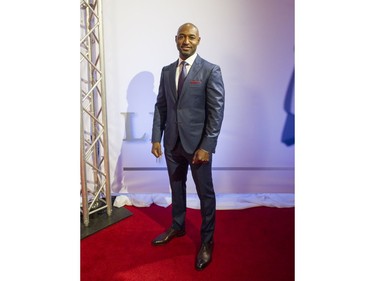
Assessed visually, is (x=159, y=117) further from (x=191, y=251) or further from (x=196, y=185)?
(x=191, y=251)

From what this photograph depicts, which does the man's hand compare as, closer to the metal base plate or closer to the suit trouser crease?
the suit trouser crease

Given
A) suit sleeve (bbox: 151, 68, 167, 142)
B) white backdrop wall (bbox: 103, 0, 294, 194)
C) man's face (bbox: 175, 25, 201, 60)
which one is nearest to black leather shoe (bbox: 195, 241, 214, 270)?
suit sleeve (bbox: 151, 68, 167, 142)

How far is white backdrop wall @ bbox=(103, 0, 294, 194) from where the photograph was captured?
293 centimetres

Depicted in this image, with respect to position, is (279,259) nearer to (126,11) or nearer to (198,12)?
(198,12)

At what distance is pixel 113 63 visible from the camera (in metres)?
3.03

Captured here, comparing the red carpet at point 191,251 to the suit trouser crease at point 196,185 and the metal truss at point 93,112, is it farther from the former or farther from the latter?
the metal truss at point 93,112

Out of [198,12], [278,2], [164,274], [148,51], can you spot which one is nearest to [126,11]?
[148,51]

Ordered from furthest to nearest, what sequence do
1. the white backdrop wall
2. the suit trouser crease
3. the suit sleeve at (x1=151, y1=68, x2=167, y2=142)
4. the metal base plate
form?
1. the white backdrop wall
2. the metal base plate
3. the suit sleeve at (x1=151, y1=68, x2=167, y2=142)
4. the suit trouser crease

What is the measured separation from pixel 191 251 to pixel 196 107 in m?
1.21

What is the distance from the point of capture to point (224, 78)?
3039 millimetres

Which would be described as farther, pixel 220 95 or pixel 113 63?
pixel 113 63

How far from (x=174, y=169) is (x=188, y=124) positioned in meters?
0.46

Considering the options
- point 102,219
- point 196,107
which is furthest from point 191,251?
point 196,107

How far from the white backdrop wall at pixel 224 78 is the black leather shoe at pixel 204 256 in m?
1.21
